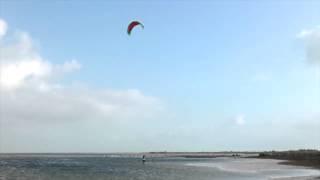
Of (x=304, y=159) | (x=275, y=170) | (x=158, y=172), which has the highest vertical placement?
(x=304, y=159)

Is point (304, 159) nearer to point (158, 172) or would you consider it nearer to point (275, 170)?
point (275, 170)

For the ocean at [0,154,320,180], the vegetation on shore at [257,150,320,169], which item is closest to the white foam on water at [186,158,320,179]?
the ocean at [0,154,320,180]

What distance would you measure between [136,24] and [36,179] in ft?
59.6

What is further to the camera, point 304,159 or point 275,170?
point 304,159

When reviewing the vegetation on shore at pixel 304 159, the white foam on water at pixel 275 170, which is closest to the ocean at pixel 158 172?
the white foam on water at pixel 275 170

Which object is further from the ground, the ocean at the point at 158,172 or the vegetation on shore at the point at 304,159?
the vegetation on shore at the point at 304,159

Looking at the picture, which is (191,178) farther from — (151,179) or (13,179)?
(13,179)

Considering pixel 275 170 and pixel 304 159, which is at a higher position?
pixel 304 159

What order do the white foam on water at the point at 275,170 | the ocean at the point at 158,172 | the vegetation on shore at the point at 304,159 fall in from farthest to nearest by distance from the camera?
the vegetation on shore at the point at 304,159 → the white foam on water at the point at 275,170 → the ocean at the point at 158,172

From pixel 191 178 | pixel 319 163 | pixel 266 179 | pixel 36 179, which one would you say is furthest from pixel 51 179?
pixel 319 163

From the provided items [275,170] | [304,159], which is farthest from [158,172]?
[304,159]

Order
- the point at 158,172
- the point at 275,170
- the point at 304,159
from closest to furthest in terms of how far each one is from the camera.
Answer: the point at 158,172
the point at 275,170
the point at 304,159

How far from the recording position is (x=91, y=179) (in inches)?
1815

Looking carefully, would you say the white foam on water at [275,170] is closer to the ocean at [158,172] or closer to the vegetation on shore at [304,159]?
the ocean at [158,172]
